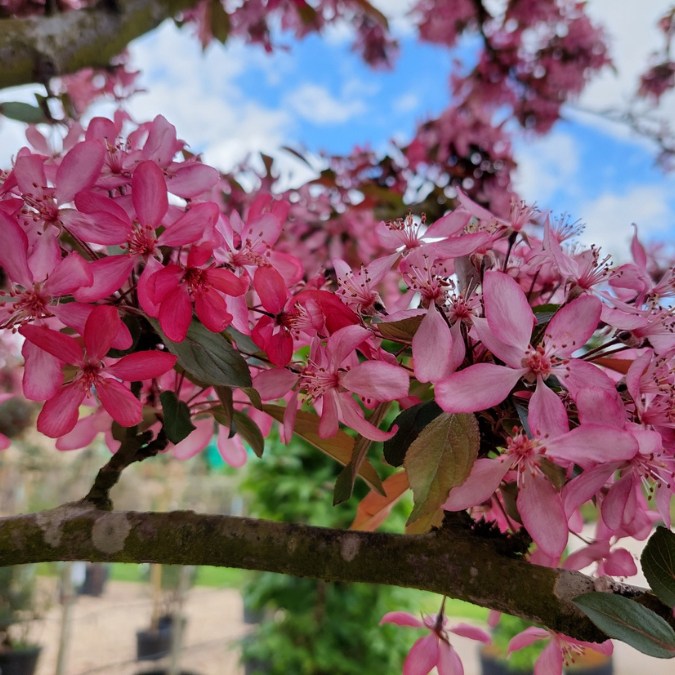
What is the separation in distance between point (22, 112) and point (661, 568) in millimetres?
679

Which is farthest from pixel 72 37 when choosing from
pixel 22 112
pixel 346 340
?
pixel 346 340

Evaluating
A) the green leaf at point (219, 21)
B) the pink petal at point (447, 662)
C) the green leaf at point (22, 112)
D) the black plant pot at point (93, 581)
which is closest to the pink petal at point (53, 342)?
the pink petal at point (447, 662)

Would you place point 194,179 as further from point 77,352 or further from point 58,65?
point 58,65

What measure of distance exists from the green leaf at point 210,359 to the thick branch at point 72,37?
20.2 inches

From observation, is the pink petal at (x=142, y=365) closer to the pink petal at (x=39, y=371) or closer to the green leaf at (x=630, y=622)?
the pink petal at (x=39, y=371)

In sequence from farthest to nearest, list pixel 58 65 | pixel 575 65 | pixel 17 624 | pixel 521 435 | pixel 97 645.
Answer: pixel 97 645 < pixel 17 624 < pixel 575 65 < pixel 58 65 < pixel 521 435

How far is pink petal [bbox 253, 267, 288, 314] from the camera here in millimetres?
378

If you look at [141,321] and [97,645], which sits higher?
[141,321]

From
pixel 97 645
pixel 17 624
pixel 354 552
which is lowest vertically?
pixel 97 645

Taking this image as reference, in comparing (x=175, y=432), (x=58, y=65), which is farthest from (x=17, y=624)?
(x=175, y=432)

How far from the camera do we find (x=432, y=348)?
1.09ft

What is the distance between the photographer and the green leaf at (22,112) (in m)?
0.67

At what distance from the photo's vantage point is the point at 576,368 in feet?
1.08

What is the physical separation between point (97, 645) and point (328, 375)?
15.7 ft
